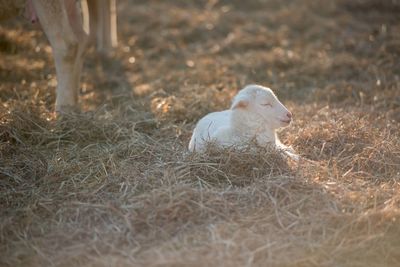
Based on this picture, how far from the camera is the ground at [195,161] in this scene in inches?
153

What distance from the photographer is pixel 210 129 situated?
5.53 metres

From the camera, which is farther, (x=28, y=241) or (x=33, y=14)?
(x=33, y=14)

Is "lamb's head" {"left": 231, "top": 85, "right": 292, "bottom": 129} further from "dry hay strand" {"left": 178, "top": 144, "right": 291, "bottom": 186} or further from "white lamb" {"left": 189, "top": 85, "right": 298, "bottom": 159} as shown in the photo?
"dry hay strand" {"left": 178, "top": 144, "right": 291, "bottom": 186}

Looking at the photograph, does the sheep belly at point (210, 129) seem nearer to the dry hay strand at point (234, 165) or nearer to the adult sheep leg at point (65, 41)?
the dry hay strand at point (234, 165)

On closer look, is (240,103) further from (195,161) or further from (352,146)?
(352,146)

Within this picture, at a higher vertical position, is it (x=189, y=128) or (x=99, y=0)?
(x=99, y=0)

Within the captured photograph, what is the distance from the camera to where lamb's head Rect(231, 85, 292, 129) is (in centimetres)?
541

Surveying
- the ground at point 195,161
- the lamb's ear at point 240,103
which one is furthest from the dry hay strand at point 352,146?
the lamb's ear at point 240,103

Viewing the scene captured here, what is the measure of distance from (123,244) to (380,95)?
14.9 feet

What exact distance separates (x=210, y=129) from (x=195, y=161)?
0.63m

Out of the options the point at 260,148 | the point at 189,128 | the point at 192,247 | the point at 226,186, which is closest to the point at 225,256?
the point at 192,247

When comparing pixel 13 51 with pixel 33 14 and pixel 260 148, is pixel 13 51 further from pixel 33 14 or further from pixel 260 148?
pixel 260 148

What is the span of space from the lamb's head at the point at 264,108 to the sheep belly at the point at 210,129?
0.19m

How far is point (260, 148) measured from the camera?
5102 millimetres
